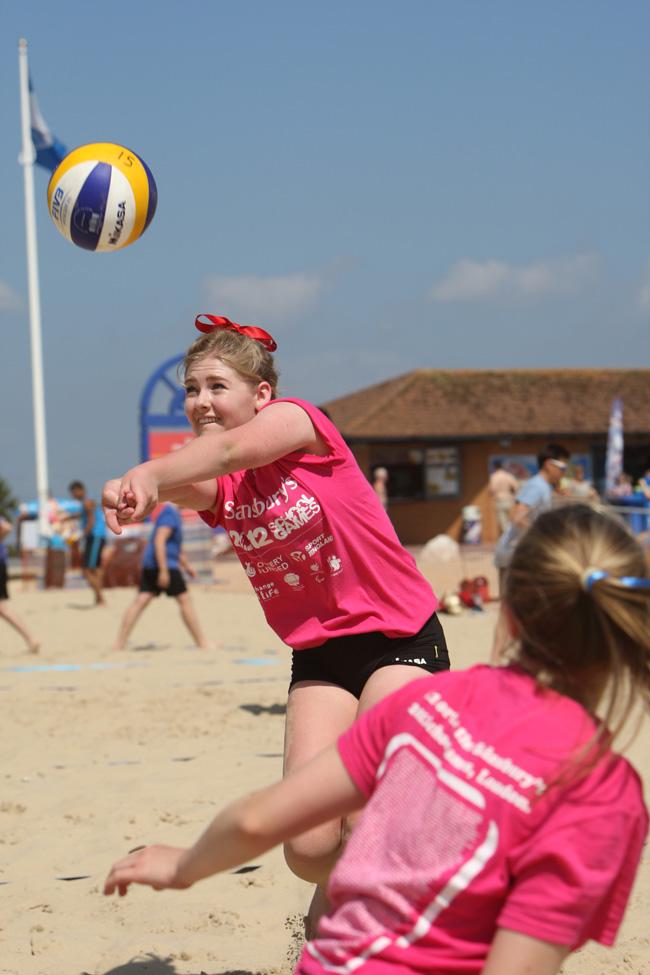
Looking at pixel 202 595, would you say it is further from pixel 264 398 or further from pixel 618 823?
pixel 618 823

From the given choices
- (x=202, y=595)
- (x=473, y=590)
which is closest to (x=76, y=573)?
(x=202, y=595)

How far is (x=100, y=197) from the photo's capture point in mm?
4586

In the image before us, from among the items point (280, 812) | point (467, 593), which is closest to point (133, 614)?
point (467, 593)

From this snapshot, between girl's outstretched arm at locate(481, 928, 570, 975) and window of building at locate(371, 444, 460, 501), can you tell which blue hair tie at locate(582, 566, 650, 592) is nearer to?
girl's outstretched arm at locate(481, 928, 570, 975)

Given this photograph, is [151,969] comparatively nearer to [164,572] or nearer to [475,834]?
[475,834]

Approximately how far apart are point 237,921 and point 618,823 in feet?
8.56

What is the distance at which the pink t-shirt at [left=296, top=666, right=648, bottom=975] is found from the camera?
1646 mm

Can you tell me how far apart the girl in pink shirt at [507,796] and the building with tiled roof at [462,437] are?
27.8 m

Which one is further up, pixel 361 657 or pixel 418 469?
pixel 361 657

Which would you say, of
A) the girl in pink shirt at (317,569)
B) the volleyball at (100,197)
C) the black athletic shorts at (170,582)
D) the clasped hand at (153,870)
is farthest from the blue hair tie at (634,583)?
the black athletic shorts at (170,582)

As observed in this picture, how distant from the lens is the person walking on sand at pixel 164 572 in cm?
1088

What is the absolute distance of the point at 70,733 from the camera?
7.11 metres

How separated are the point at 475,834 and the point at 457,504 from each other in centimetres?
2901

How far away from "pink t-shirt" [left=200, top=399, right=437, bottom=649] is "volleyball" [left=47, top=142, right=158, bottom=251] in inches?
73.3
